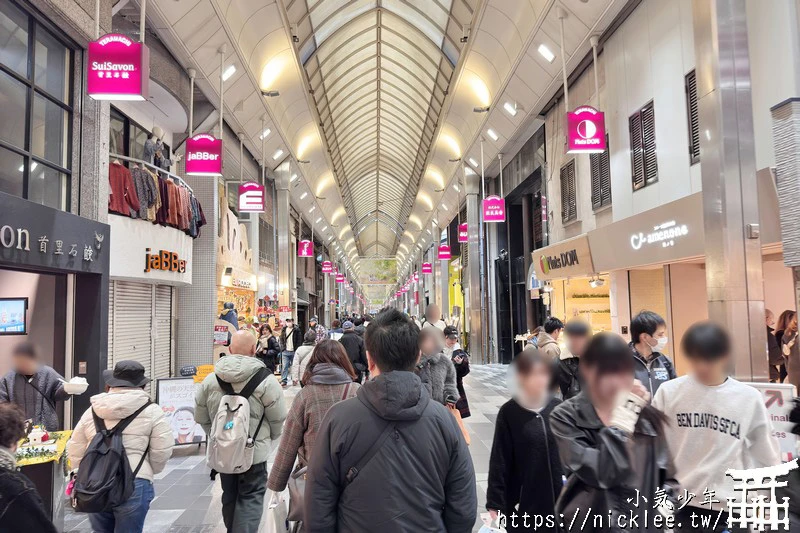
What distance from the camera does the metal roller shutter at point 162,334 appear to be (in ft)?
33.3

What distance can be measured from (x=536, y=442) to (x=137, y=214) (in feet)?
24.8

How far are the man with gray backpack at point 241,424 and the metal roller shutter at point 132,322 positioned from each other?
5744mm

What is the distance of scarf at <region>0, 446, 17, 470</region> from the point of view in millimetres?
1701

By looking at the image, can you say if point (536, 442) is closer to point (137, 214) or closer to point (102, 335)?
point (102, 335)

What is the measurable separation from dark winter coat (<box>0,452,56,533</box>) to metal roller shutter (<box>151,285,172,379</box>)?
9.09m

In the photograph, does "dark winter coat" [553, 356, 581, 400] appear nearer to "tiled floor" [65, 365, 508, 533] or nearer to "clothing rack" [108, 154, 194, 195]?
"tiled floor" [65, 365, 508, 533]

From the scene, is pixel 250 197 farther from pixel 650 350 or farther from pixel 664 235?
pixel 650 350

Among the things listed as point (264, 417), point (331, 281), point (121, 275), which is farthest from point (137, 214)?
point (331, 281)

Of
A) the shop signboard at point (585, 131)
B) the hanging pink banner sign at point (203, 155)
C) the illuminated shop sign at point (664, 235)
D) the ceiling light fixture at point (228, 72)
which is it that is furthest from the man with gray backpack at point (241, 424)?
the ceiling light fixture at point (228, 72)

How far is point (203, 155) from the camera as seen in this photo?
8867mm

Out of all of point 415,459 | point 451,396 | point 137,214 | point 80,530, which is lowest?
point 80,530

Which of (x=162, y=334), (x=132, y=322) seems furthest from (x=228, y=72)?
(x=162, y=334)

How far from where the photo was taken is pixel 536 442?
7.69 ft

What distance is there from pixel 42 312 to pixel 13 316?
1.43 feet
